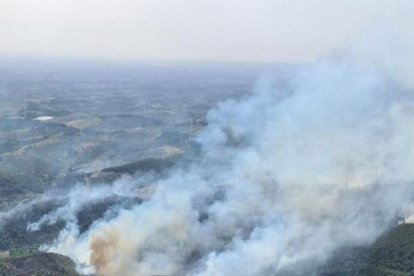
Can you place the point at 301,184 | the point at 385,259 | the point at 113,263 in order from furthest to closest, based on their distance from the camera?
the point at 301,184 < the point at 385,259 < the point at 113,263

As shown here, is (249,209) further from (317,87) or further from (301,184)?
(317,87)

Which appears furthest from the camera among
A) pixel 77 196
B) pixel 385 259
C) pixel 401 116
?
pixel 401 116

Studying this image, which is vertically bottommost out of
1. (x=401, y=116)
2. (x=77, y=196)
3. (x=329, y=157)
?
(x=77, y=196)

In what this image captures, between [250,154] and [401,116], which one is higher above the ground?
[401,116]

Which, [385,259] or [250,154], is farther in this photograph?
[250,154]

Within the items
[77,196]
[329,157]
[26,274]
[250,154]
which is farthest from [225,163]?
[26,274]

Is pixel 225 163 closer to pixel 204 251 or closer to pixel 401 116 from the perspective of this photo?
pixel 401 116
